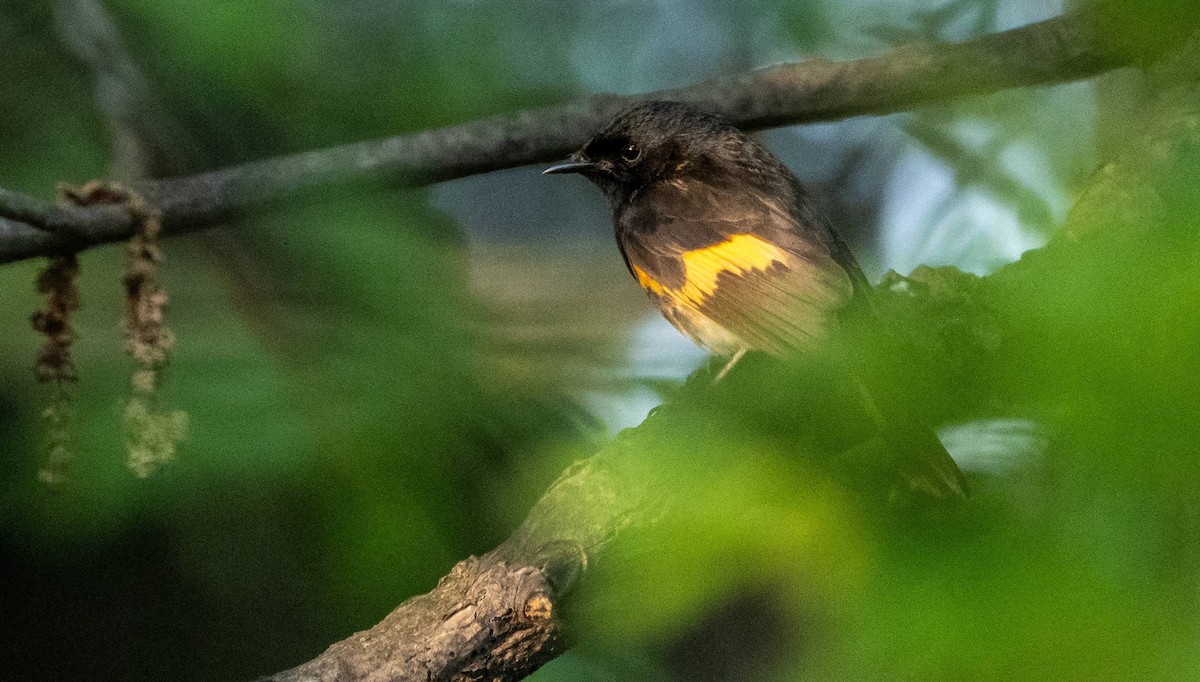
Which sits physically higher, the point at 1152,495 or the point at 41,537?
the point at 41,537

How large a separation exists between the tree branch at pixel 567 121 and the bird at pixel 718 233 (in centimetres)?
11

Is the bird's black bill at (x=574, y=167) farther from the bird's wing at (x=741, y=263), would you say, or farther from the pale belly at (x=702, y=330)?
the pale belly at (x=702, y=330)

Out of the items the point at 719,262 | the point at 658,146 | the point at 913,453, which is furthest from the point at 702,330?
the point at 913,453

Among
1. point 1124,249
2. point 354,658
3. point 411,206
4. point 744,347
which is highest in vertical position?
point 411,206

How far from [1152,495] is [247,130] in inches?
90.4

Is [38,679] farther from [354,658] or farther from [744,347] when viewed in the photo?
[744,347]

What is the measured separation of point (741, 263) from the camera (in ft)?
7.50

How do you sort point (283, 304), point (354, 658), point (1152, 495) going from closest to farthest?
point (1152, 495) → point (354, 658) → point (283, 304)

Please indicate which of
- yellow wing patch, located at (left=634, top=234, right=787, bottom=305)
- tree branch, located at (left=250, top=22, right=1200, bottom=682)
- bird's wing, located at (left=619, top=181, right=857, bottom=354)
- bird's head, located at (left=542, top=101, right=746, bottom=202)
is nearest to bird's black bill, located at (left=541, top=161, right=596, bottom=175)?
bird's head, located at (left=542, top=101, right=746, bottom=202)

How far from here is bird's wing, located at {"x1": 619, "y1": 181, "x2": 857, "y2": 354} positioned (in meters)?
2.06

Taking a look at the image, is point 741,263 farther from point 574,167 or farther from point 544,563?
point 544,563

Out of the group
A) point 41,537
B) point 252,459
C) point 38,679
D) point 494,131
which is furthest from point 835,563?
point 38,679

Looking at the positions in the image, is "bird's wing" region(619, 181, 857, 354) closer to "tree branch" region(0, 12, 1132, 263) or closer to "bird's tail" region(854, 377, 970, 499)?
"tree branch" region(0, 12, 1132, 263)

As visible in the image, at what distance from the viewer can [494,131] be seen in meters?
2.32
